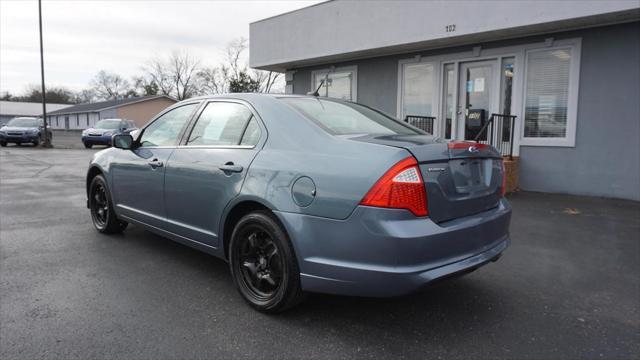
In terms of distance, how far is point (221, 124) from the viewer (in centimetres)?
366

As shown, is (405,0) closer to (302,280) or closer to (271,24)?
(271,24)

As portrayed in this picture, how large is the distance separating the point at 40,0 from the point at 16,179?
56.1 feet

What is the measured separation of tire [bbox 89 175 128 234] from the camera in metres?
5.03

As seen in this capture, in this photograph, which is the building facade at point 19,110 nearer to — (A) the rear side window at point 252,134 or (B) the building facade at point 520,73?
(B) the building facade at point 520,73

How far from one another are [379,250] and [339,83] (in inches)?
411

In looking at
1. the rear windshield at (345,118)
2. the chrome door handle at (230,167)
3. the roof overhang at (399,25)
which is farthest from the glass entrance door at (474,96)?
the chrome door handle at (230,167)

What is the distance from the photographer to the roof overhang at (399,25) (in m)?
7.64

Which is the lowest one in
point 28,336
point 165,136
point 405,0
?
point 28,336

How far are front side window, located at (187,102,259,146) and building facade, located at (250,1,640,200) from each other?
605cm

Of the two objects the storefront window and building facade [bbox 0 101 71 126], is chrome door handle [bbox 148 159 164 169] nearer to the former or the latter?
the storefront window

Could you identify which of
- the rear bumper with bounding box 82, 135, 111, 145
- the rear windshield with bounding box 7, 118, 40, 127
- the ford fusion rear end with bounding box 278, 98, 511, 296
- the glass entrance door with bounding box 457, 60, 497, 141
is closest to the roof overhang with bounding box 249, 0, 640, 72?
the glass entrance door with bounding box 457, 60, 497, 141

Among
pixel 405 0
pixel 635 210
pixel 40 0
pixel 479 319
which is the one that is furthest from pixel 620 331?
pixel 40 0

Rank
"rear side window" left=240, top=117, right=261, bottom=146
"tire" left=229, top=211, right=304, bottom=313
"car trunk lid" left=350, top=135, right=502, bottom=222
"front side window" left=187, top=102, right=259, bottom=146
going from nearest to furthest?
1. "car trunk lid" left=350, top=135, right=502, bottom=222
2. "tire" left=229, top=211, right=304, bottom=313
3. "rear side window" left=240, top=117, right=261, bottom=146
4. "front side window" left=187, top=102, right=259, bottom=146

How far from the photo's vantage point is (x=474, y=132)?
980 centimetres
